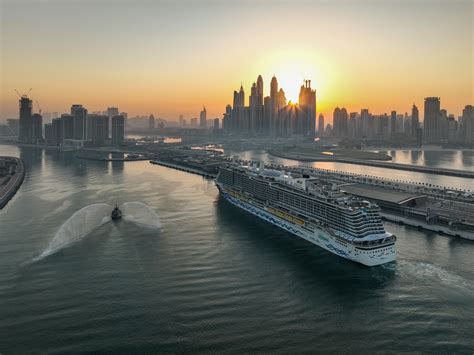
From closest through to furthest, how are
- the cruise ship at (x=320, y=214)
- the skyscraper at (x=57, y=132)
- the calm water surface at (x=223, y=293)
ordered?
the calm water surface at (x=223, y=293) → the cruise ship at (x=320, y=214) → the skyscraper at (x=57, y=132)

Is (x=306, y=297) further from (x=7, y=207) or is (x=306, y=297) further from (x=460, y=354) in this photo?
(x=7, y=207)

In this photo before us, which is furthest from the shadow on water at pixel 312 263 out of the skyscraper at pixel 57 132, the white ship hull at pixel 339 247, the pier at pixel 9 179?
the skyscraper at pixel 57 132

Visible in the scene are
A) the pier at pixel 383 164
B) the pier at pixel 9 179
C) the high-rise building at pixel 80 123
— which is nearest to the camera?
the pier at pixel 9 179

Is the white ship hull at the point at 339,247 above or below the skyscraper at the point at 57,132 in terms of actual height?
below

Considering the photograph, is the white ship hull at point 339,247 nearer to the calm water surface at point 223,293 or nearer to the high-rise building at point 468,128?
the calm water surface at point 223,293

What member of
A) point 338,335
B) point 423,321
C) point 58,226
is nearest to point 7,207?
point 58,226

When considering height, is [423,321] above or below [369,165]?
below

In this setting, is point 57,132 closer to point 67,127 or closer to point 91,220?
point 67,127
